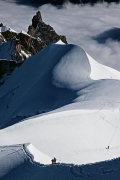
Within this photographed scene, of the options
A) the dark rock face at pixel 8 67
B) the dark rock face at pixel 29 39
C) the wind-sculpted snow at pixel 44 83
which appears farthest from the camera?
the dark rock face at pixel 29 39

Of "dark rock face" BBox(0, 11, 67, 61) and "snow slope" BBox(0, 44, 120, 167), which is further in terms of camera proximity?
"dark rock face" BBox(0, 11, 67, 61)

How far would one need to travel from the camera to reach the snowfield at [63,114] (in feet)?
70.1

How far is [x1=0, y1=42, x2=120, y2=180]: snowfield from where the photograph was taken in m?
21.4

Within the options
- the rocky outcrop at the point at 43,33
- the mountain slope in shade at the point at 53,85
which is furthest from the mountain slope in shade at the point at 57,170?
Result: the rocky outcrop at the point at 43,33

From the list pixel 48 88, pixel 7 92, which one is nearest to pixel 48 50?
pixel 7 92

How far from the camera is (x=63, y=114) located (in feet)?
93.4

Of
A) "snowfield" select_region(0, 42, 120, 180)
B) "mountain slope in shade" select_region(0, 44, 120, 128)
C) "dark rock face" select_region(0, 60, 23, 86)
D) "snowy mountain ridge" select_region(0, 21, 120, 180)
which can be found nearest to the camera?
"snowy mountain ridge" select_region(0, 21, 120, 180)

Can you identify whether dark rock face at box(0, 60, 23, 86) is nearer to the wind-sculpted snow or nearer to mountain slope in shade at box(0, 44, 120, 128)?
mountain slope in shade at box(0, 44, 120, 128)

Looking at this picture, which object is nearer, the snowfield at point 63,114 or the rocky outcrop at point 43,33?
the snowfield at point 63,114

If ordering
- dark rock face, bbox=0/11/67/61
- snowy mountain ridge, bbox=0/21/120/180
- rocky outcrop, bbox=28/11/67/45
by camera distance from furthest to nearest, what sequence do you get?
rocky outcrop, bbox=28/11/67/45
dark rock face, bbox=0/11/67/61
snowy mountain ridge, bbox=0/21/120/180

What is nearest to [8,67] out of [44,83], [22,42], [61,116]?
[22,42]

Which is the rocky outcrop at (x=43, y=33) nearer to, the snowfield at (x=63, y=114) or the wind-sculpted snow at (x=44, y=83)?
the wind-sculpted snow at (x=44, y=83)

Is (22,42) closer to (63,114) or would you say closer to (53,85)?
(53,85)

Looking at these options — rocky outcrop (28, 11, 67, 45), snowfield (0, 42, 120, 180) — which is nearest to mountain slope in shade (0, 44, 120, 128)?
snowfield (0, 42, 120, 180)
